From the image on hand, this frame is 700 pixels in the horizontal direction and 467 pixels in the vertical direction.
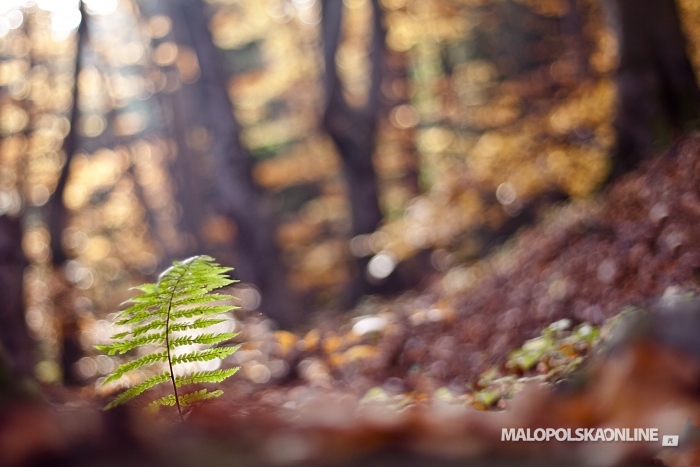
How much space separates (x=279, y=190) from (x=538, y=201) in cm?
1085

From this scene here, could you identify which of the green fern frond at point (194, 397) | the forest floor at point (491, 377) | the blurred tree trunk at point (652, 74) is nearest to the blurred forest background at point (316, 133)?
the blurred tree trunk at point (652, 74)

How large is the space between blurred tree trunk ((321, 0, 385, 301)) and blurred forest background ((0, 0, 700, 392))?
36mm

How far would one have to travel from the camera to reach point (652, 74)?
217 inches

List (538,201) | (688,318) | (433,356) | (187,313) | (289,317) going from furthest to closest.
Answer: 1. (538,201)
2. (289,317)
3. (433,356)
4. (187,313)
5. (688,318)

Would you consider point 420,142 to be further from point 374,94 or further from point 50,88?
point 50,88

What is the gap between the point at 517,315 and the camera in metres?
5.23

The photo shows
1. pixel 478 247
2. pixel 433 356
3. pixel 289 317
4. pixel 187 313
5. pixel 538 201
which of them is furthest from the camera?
pixel 478 247

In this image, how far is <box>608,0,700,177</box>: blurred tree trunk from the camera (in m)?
5.43

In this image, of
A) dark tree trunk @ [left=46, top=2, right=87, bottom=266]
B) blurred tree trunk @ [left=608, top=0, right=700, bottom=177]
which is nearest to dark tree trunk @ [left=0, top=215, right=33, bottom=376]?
dark tree trunk @ [left=46, top=2, right=87, bottom=266]

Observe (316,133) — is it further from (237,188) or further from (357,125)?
(237,188)

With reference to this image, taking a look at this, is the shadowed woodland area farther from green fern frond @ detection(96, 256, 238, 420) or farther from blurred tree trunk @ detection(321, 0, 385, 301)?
green fern frond @ detection(96, 256, 238, 420)

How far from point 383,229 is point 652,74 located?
13.3ft

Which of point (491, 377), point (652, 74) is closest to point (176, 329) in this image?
point (491, 377)

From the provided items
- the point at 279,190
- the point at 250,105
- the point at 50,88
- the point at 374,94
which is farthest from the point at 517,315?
the point at 279,190
